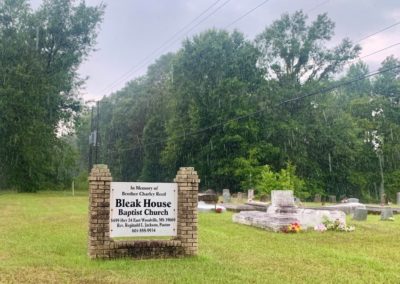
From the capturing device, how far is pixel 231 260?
32.1 ft

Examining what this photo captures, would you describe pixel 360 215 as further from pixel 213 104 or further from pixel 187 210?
pixel 213 104

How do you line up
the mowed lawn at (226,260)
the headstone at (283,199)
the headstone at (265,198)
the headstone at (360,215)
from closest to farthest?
the mowed lawn at (226,260) → the headstone at (283,199) → the headstone at (360,215) → the headstone at (265,198)

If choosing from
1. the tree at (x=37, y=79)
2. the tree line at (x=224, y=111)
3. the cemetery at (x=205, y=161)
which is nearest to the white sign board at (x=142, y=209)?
the cemetery at (x=205, y=161)

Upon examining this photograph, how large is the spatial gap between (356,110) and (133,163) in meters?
26.7

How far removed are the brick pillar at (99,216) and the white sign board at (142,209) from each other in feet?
0.35

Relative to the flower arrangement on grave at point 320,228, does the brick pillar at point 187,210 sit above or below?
above

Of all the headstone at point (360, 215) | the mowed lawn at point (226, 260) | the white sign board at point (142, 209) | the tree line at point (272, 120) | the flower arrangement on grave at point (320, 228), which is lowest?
the mowed lawn at point (226, 260)

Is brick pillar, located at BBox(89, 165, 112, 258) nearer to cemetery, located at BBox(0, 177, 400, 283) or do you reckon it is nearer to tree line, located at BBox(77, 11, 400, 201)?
cemetery, located at BBox(0, 177, 400, 283)

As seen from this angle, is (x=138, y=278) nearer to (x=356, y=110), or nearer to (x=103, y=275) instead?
(x=103, y=275)

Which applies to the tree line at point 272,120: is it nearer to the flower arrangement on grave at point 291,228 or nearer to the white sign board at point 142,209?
the flower arrangement on grave at point 291,228

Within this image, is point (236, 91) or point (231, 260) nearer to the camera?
point (231, 260)

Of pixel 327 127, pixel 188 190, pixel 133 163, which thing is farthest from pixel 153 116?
pixel 188 190

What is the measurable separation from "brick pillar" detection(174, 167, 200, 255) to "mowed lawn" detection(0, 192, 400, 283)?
1.13ft

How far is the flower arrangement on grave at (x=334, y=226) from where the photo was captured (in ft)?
50.3
